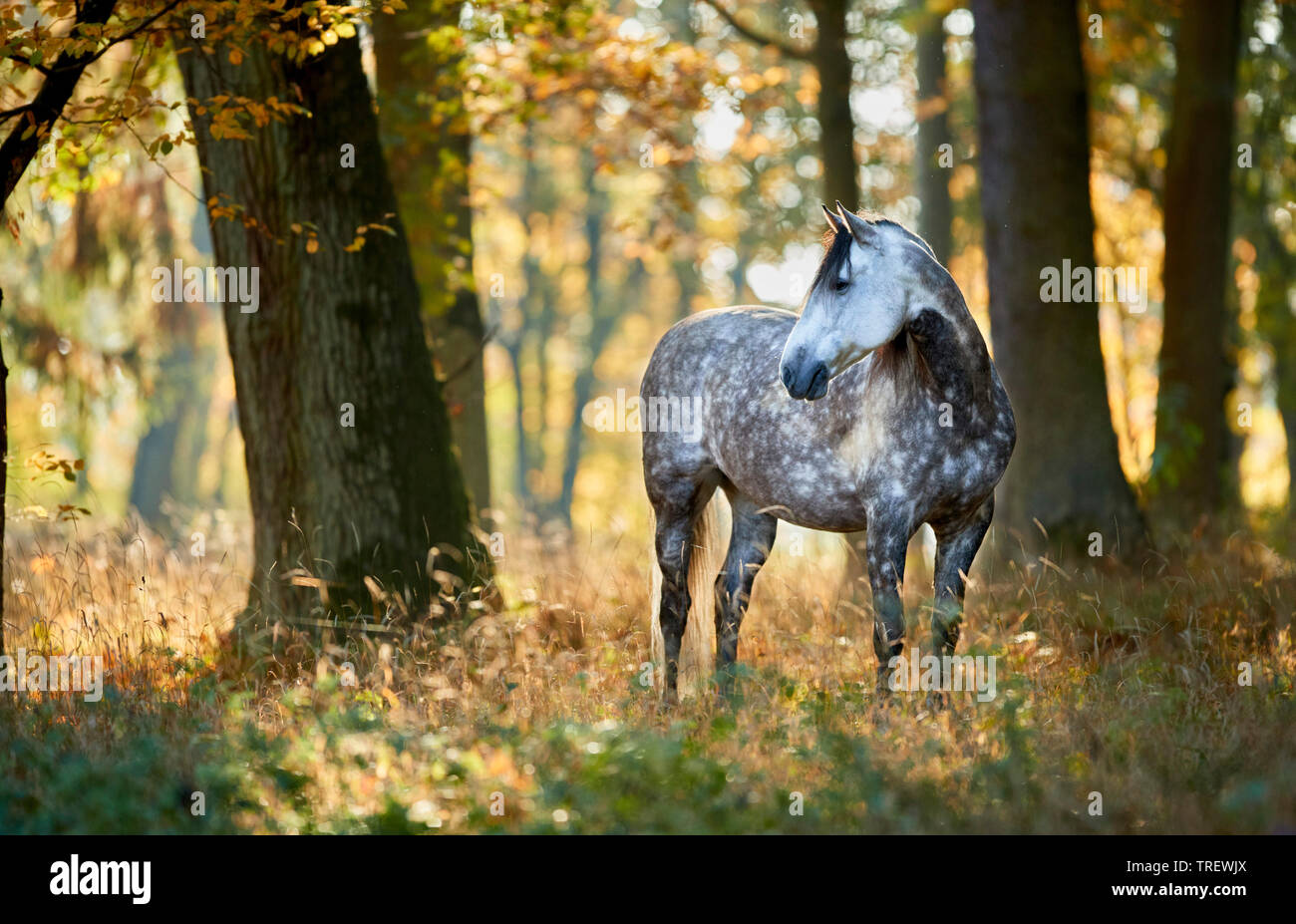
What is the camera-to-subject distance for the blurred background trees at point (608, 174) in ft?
23.3

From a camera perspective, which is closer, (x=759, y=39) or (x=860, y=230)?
(x=860, y=230)

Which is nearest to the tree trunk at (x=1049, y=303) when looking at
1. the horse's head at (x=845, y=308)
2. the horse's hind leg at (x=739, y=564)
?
the horse's hind leg at (x=739, y=564)

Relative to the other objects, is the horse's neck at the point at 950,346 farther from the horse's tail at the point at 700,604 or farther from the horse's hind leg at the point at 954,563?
the horse's tail at the point at 700,604

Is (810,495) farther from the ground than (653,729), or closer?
farther from the ground

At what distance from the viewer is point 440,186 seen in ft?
34.0

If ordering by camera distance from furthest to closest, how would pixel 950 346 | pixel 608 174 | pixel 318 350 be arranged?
pixel 608 174, pixel 318 350, pixel 950 346

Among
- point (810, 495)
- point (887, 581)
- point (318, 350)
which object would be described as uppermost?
point (318, 350)

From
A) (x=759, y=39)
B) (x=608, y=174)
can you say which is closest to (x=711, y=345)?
(x=759, y=39)

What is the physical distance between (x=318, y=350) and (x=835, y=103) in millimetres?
6027

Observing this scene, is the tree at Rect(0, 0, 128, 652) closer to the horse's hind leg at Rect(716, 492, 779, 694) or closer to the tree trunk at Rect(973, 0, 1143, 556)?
the horse's hind leg at Rect(716, 492, 779, 694)

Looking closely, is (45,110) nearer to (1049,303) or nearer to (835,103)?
(1049,303)

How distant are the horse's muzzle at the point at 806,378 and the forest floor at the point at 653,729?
1.50m

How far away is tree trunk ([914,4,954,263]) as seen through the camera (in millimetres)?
13078

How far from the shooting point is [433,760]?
4.88 m
